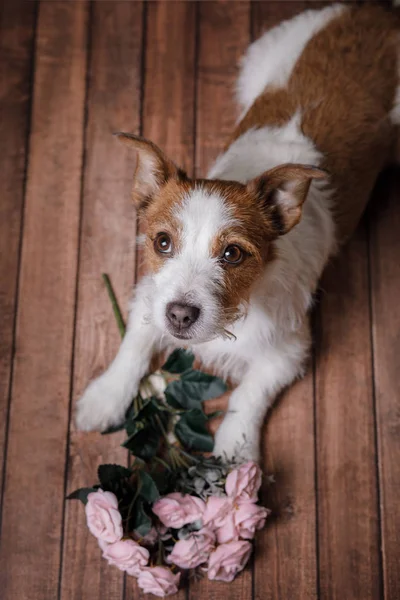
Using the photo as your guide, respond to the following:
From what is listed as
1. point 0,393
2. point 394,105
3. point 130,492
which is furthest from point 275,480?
point 394,105

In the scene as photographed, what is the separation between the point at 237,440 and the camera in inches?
109

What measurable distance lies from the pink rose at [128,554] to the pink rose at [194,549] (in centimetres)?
13

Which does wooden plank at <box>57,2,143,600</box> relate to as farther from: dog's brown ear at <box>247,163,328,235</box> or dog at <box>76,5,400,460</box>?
dog's brown ear at <box>247,163,328,235</box>

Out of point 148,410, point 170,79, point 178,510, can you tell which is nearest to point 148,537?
A: point 178,510

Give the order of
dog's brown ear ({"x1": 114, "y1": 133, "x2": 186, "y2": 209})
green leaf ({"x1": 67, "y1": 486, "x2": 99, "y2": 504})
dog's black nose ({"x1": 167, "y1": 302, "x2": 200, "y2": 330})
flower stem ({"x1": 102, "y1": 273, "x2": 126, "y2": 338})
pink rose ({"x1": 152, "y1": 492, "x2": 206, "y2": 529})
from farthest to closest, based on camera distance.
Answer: flower stem ({"x1": 102, "y1": 273, "x2": 126, "y2": 338}) → green leaf ({"x1": 67, "y1": 486, "x2": 99, "y2": 504}) → pink rose ({"x1": 152, "y1": 492, "x2": 206, "y2": 529}) → dog's brown ear ({"x1": 114, "y1": 133, "x2": 186, "y2": 209}) → dog's black nose ({"x1": 167, "y1": 302, "x2": 200, "y2": 330})

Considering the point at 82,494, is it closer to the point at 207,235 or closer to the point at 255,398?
the point at 255,398

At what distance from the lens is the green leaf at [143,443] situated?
271 cm

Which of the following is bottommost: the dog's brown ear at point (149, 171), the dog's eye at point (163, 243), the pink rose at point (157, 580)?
the pink rose at point (157, 580)

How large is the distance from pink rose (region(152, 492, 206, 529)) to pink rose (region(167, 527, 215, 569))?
64mm

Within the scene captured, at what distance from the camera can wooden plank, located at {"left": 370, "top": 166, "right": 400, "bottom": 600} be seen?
9.20ft

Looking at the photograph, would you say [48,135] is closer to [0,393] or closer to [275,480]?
[0,393]

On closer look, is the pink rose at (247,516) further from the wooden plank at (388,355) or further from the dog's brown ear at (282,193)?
the dog's brown ear at (282,193)

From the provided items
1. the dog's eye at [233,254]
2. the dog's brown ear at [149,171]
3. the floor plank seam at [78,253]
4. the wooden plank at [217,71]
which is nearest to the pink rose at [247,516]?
the floor plank seam at [78,253]

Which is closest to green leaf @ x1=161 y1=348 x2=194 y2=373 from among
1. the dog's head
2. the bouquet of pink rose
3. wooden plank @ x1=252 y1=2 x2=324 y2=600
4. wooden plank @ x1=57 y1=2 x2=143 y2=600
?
the bouquet of pink rose
